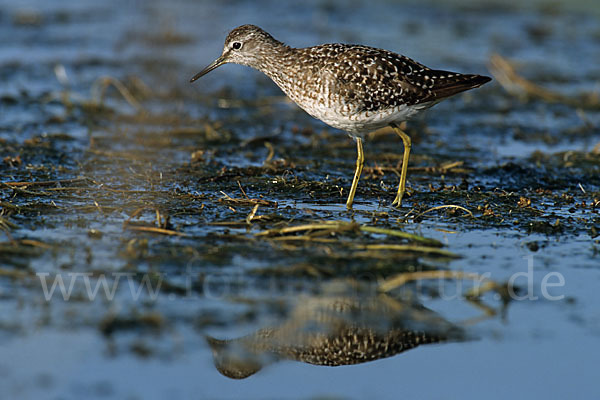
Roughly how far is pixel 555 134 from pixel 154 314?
771cm

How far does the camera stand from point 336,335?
5.31 metres

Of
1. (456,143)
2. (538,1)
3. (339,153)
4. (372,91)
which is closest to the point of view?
(372,91)

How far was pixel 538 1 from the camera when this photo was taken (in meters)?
19.4

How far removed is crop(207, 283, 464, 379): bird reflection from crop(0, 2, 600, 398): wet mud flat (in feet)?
0.04

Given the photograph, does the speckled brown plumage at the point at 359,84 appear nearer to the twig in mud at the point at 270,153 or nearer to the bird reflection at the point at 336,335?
the twig in mud at the point at 270,153

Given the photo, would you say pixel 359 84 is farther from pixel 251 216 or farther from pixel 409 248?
pixel 409 248

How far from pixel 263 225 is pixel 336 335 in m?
1.97

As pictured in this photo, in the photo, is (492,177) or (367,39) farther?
(367,39)

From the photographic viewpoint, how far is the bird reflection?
16.7 ft

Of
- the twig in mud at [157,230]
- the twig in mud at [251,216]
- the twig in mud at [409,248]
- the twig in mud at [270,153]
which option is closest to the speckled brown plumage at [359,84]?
the twig in mud at [251,216]

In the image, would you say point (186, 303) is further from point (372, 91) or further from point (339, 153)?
point (339, 153)

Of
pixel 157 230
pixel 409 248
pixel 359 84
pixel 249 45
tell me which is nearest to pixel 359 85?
pixel 359 84

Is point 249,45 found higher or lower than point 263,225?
higher

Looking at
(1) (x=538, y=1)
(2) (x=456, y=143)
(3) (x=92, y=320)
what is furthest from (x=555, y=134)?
(1) (x=538, y=1)
